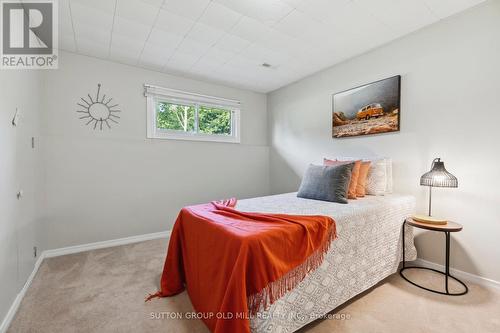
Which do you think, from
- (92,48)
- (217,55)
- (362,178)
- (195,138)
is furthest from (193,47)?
(362,178)

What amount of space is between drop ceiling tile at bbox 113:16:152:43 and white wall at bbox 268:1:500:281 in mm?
2544

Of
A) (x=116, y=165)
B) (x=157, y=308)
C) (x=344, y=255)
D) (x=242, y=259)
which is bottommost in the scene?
(x=157, y=308)

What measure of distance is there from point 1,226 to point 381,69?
12.2 feet

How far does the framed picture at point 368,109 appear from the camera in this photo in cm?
247

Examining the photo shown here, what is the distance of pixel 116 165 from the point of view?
2920 mm

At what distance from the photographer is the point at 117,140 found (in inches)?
115

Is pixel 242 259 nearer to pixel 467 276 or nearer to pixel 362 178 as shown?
pixel 362 178

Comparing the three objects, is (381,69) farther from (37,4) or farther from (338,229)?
(37,4)

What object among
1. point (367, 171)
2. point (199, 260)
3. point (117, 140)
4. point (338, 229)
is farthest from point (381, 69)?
point (117, 140)

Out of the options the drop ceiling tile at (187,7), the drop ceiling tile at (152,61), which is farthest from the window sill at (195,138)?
the drop ceiling tile at (187,7)

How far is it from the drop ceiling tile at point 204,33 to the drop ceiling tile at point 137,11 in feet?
1.27

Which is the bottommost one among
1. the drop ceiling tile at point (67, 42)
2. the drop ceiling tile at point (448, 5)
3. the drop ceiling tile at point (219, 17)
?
the drop ceiling tile at point (67, 42)

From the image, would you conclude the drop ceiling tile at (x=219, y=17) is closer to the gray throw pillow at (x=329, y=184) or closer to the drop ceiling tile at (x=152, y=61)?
the drop ceiling tile at (x=152, y=61)

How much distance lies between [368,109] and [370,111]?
37 millimetres
